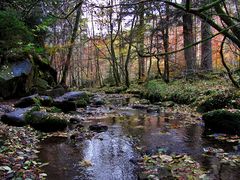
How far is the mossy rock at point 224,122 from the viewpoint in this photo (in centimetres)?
842

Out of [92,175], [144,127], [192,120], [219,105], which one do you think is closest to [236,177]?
[92,175]

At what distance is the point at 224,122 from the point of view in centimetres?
864

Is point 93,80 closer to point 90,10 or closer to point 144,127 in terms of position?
point 144,127

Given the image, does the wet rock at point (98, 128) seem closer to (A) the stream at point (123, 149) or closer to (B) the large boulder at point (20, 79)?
(A) the stream at point (123, 149)

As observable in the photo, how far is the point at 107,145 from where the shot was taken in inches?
299

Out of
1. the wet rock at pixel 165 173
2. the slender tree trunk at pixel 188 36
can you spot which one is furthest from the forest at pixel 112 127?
the slender tree trunk at pixel 188 36

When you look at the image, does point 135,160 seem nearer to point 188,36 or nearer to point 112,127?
point 112,127

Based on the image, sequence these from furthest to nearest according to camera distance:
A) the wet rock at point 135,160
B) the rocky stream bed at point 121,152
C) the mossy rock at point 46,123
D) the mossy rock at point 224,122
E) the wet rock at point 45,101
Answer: the wet rock at point 45,101 < the mossy rock at point 46,123 < the mossy rock at point 224,122 < the wet rock at point 135,160 < the rocky stream bed at point 121,152

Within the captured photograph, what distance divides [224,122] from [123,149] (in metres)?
3.13

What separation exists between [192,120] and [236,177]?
18.0 ft

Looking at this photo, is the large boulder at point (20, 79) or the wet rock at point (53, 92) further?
the wet rock at point (53, 92)

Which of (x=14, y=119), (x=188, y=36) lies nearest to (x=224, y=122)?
(x=14, y=119)

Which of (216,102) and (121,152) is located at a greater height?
(216,102)

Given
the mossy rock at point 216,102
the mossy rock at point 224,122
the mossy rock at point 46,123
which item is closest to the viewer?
the mossy rock at point 224,122
